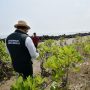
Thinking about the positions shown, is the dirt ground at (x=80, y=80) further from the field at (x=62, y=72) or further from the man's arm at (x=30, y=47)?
the man's arm at (x=30, y=47)

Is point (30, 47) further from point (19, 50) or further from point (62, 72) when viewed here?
point (62, 72)

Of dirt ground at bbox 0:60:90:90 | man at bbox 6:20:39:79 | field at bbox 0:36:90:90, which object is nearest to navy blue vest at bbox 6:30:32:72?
man at bbox 6:20:39:79

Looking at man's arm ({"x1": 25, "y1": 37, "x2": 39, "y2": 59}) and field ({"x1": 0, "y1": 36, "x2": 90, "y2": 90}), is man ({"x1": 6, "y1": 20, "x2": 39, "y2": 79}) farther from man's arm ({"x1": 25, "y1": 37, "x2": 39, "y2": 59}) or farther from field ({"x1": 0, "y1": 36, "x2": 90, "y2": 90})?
field ({"x1": 0, "y1": 36, "x2": 90, "y2": 90})

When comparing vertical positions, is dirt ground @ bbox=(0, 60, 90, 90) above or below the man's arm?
below

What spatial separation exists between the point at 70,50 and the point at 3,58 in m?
5.56

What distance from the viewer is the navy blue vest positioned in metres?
6.10

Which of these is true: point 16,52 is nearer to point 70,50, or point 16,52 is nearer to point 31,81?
point 70,50

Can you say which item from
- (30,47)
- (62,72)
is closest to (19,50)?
(30,47)

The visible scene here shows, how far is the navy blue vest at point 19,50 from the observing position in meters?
6.10

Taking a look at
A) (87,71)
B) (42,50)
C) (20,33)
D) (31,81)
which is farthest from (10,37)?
(42,50)

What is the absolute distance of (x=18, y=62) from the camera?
6.37 metres

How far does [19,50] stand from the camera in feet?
20.4

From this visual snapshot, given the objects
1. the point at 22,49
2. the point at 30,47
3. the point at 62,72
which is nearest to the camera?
the point at 30,47

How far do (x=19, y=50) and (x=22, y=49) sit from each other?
84 mm
